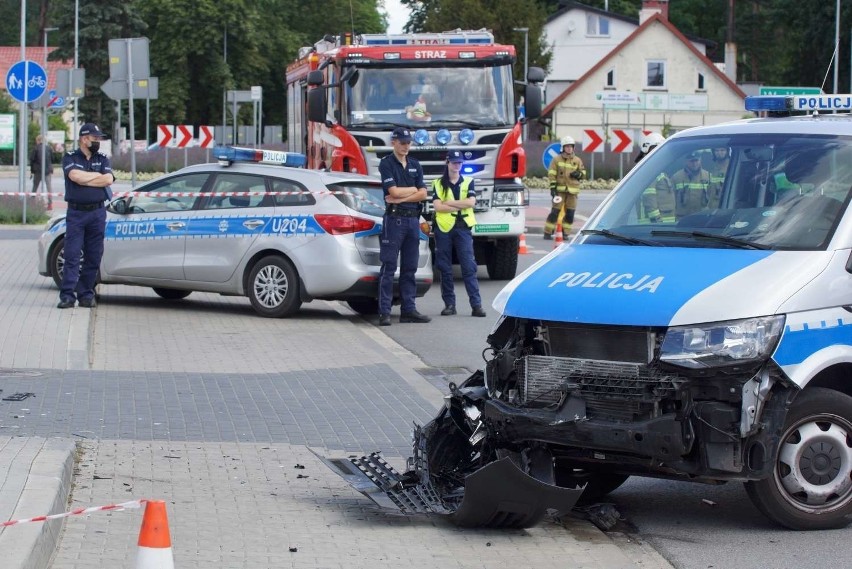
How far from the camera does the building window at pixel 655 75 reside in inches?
3147

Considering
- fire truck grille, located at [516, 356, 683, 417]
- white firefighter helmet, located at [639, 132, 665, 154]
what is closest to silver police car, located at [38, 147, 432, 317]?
white firefighter helmet, located at [639, 132, 665, 154]

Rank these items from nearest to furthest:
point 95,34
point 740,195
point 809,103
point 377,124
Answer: point 740,195 → point 809,103 → point 377,124 → point 95,34

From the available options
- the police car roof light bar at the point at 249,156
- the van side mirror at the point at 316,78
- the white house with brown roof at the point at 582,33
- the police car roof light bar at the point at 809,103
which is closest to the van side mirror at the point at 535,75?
the van side mirror at the point at 316,78

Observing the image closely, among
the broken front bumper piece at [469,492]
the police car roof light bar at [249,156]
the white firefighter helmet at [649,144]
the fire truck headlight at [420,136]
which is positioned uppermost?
the fire truck headlight at [420,136]

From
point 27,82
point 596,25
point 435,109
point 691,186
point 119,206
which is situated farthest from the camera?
point 596,25

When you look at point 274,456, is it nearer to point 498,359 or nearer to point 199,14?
point 498,359

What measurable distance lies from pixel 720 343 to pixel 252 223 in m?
9.07

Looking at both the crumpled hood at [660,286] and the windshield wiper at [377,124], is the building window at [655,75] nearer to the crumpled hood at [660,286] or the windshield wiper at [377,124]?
the windshield wiper at [377,124]

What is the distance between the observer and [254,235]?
14570 millimetres

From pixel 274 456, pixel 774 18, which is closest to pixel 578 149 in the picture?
pixel 774 18

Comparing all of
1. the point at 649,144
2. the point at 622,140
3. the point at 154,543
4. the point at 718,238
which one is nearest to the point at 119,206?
the point at 649,144

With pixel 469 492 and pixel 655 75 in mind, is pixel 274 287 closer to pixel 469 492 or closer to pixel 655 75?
pixel 469 492

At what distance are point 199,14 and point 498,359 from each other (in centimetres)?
7851

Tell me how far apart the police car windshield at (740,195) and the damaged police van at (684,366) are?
10 mm
